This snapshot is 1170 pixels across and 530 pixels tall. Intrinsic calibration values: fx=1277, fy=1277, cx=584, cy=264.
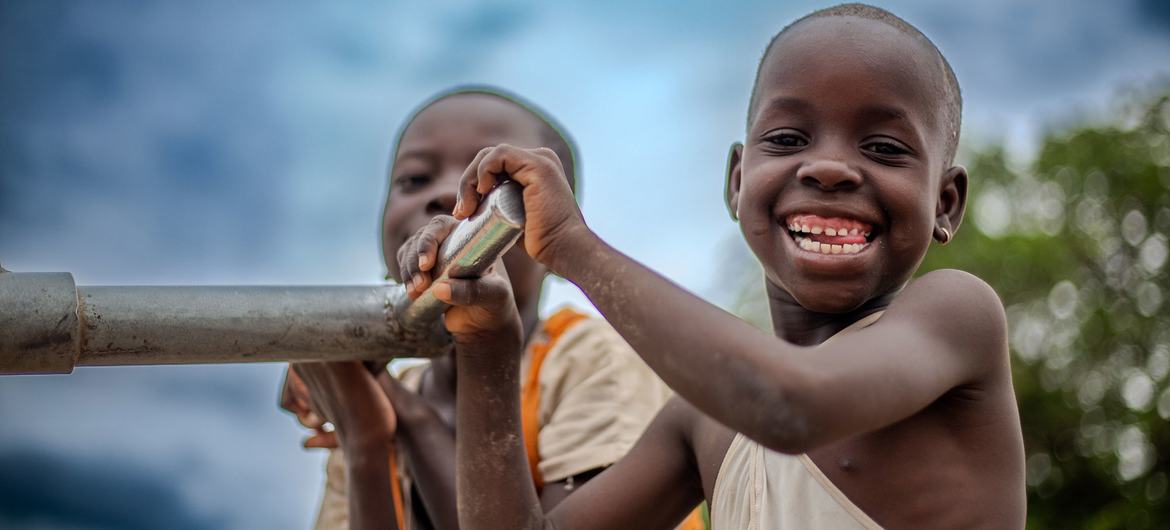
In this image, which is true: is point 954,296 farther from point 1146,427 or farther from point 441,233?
point 1146,427

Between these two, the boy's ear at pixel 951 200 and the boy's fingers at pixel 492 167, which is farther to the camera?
the boy's ear at pixel 951 200

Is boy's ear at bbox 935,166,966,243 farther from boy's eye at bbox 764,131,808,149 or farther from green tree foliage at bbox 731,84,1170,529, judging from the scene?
green tree foliage at bbox 731,84,1170,529

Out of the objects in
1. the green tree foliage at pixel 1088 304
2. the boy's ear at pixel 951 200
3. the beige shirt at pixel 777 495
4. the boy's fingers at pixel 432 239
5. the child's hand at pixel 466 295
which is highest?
the boy's fingers at pixel 432 239

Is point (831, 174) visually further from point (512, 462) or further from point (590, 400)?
point (590, 400)

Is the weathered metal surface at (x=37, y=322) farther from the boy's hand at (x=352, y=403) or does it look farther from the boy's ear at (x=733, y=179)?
the boy's ear at (x=733, y=179)

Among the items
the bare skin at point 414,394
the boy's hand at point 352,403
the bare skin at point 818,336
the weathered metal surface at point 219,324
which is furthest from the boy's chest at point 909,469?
the boy's hand at point 352,403

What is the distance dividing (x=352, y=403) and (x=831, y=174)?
1.30 meters

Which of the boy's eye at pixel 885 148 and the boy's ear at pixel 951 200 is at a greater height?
the boy's eye at pixel 885 148

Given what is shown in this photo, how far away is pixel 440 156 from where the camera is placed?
123 inches

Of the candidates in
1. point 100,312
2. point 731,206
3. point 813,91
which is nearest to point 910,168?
point 813,91

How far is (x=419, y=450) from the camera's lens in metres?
3.00

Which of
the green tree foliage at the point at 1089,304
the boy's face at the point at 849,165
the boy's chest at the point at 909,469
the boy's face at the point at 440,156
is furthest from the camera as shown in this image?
the green tree foliage at the point at 1089,304

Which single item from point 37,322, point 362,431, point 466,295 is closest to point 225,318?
point 37,322

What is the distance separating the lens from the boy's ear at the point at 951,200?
7.66ft
